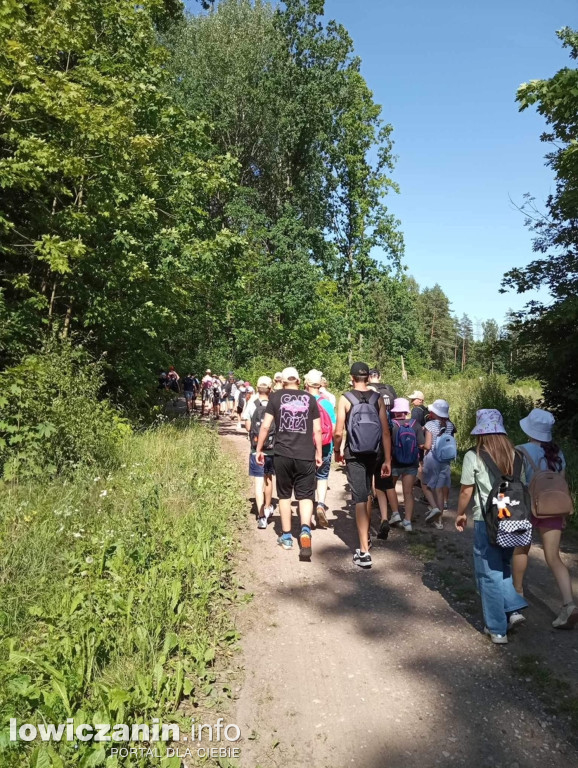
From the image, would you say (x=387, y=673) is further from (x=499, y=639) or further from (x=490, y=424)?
(x=490, y=424)

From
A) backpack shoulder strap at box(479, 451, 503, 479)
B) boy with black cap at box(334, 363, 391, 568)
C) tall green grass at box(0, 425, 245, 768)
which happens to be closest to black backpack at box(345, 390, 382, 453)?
boy with black cap at box(334, 363, 391, 568)

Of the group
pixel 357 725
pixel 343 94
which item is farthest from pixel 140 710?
pixel 343 94

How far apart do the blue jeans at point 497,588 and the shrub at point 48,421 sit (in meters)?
5.54

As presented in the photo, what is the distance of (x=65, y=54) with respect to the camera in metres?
10.0

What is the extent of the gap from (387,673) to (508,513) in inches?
58.5

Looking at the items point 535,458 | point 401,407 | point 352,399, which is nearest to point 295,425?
point 352,399

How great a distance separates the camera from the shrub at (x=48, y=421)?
683 centimetres

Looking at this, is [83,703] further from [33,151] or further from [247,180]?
[247,180]

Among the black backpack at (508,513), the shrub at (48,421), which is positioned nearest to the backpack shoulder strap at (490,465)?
the black backpack at (508,513)

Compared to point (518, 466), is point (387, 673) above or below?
below

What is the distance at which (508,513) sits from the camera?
12.7 ft

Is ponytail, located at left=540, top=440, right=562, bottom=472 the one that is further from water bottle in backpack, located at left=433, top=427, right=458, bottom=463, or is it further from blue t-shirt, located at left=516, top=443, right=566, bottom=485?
water bottle in backpack, located at left=433, top=427, right=458, bottom=463

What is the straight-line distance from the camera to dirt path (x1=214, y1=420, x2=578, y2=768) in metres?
2.88
